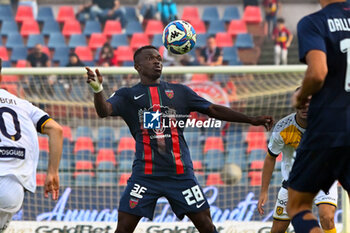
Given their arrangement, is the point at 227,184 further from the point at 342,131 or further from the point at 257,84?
the point at 342,131

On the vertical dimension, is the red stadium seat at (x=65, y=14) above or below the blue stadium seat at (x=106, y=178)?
above

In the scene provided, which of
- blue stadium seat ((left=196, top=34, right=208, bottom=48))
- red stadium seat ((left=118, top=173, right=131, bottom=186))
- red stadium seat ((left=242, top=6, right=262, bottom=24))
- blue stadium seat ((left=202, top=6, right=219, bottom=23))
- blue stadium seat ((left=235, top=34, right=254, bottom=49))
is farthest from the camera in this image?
blue stadium seat ((left=202, top=6, right=219, bottom=23))

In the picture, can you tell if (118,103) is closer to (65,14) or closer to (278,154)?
(278,154)

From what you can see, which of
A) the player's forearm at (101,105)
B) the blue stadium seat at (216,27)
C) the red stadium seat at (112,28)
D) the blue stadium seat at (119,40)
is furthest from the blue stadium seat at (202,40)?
the player's forearm at (101,105)

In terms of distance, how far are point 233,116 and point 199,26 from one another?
13470mm

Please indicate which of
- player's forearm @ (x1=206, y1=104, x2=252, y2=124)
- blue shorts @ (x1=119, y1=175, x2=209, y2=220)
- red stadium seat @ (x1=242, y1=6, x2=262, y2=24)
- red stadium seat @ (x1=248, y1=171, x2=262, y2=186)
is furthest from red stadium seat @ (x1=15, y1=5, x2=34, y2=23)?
blue shorts @ (x1=119, y1=175, x2=209, y2=220)

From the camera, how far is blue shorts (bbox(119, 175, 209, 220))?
6164 mm

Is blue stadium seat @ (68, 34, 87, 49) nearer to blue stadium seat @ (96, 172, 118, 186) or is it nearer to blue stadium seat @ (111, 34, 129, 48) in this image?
blue stadium seat @ (111, 34, 129, 48)

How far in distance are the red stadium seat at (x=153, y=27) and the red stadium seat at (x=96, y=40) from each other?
1.22 metres

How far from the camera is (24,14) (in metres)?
20.4

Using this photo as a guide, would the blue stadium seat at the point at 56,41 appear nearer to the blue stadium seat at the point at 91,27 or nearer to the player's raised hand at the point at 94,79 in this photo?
the blue stadium seat at the point at 91,27

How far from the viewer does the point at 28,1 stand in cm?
2078

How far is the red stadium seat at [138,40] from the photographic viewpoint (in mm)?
18719

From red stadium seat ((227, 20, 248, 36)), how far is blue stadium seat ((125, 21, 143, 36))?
252 cm
